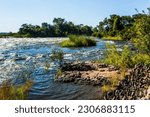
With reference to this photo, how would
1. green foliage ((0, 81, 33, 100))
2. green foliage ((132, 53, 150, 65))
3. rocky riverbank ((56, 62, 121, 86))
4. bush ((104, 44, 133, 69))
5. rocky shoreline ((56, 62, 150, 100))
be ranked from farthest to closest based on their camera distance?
bush ((104, 44, 133, 69)), green foliage ((132, 53, 150, 65)), rocky riverbank ((56, 62, 121, 86)), rocky shoreline ((56, 62, 150, 100)), green foliage ((0, 81, 33, 100))

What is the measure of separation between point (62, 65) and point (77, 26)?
4954 inches

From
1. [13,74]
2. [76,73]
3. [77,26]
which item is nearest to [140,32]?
[76,73]

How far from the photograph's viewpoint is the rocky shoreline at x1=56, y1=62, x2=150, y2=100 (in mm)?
12716

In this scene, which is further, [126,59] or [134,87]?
[126,59]

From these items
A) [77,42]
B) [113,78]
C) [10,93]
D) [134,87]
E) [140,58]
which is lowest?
[77,42]

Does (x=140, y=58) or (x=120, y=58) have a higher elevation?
(x=140, y=58)

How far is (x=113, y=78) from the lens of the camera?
1705cm

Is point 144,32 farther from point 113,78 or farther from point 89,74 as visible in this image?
point 113,78

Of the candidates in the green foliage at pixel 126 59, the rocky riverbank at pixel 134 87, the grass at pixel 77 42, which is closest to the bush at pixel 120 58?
the green foliage at pixel 126 59

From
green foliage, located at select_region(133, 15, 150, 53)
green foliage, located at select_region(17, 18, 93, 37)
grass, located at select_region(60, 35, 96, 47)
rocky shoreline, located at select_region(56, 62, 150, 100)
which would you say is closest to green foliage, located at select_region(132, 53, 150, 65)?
green foliage, located at select_region(133, 15, 150, 53)

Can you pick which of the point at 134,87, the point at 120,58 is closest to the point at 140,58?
the point at 120,58

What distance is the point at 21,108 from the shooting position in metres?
8.39

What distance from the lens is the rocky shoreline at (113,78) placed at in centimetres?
1272

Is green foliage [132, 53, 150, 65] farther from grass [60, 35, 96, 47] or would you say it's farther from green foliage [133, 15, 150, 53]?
grass [60, 35, 96, 47]
